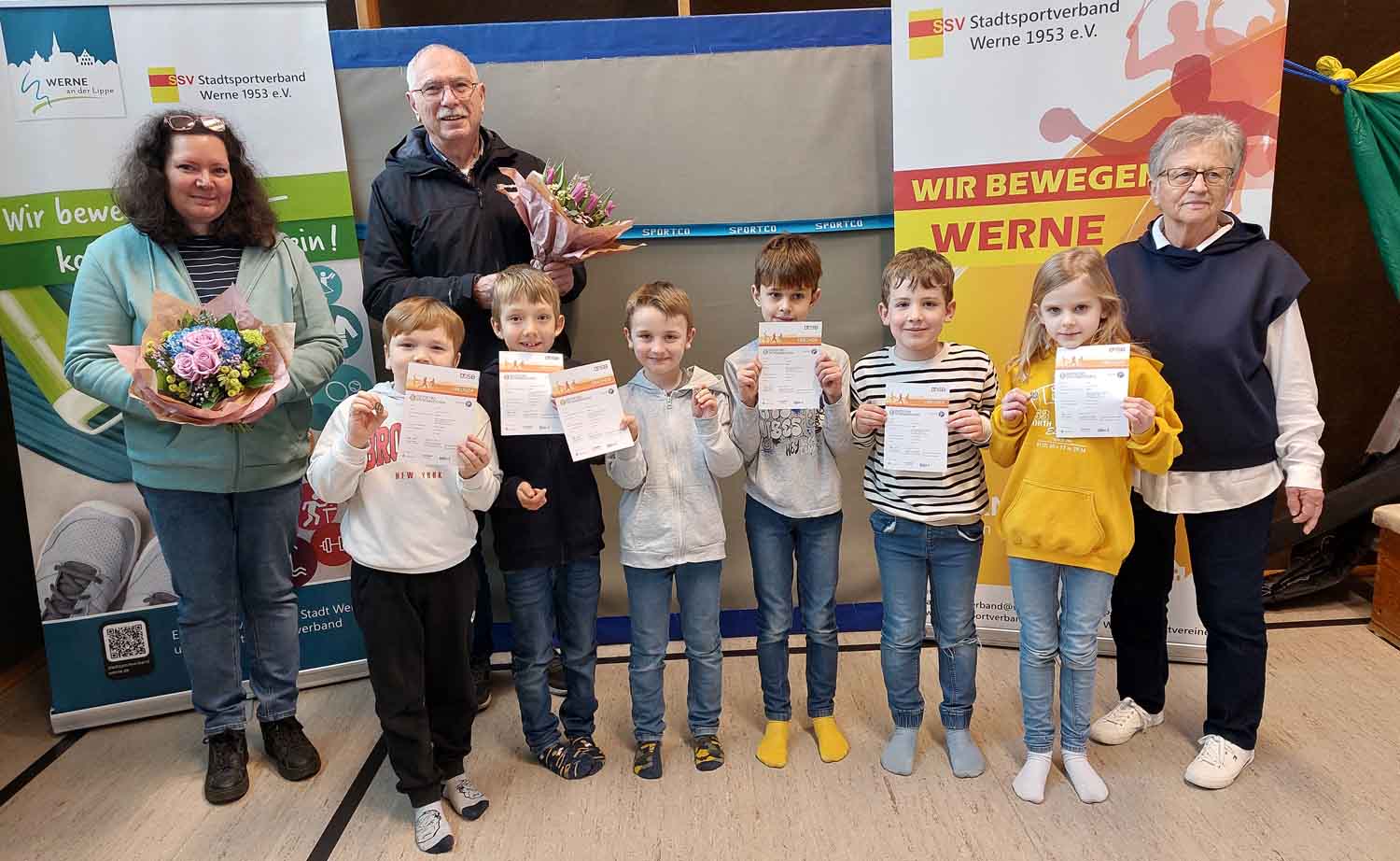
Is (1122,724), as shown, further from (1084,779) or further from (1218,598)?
(1218,598)

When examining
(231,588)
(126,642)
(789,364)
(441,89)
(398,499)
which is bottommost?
(126,642)

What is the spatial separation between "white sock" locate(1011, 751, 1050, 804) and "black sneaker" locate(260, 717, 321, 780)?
1957mm

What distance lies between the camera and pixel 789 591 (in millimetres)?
2434

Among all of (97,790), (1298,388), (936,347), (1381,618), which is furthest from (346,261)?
(1381,618)

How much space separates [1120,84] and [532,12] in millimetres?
2340

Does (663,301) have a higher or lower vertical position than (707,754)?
higher

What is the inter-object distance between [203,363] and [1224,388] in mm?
2478

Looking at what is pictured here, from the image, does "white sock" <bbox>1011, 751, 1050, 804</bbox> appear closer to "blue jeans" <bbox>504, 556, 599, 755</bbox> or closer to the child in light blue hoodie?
the child in light blue hoodie

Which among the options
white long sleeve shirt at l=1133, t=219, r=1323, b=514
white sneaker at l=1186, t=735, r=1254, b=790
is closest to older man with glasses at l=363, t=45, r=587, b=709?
white long sleeve shirt at l=1133, t=219, r=1323, b=514

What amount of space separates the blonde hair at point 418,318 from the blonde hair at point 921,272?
A: 110cm

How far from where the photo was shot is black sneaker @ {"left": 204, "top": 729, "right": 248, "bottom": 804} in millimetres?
2412

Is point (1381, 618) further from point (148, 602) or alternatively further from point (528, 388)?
point (148, 602)

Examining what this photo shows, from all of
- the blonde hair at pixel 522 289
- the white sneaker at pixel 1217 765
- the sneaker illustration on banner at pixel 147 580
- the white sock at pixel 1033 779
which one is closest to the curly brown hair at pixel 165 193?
the blonde hair at pixel 522 289

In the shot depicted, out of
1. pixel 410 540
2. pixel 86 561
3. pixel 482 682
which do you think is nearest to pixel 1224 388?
pixel 410 540
